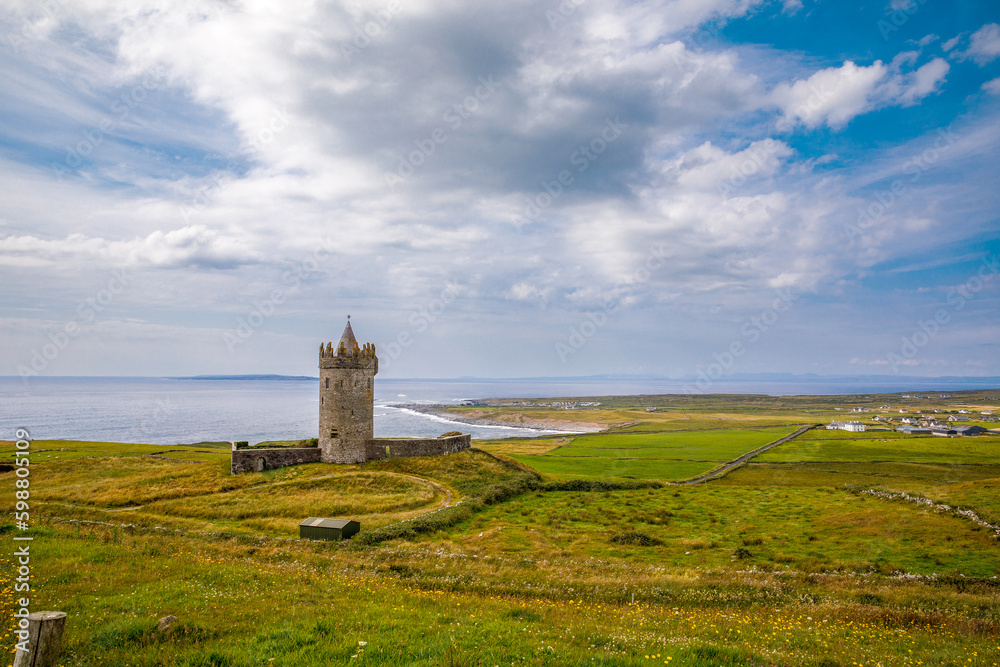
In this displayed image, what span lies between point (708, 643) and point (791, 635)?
10.9ft

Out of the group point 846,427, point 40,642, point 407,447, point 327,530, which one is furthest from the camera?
point 846,427

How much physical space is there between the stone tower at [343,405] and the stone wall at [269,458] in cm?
113

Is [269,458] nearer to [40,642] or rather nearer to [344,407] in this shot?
[344,407]

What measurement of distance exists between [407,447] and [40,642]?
37.6 m

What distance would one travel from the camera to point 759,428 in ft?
377

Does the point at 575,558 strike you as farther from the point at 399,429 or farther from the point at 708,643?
the point at 399,429

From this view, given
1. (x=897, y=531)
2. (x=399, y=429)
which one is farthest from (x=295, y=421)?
(x=897, y=531)

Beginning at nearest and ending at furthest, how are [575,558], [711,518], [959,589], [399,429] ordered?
[959,589], [575,558], [711,518], [399,429]

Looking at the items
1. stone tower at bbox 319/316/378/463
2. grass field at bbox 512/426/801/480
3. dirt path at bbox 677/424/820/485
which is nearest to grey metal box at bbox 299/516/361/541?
stone tower at bbox 319/316/378/463

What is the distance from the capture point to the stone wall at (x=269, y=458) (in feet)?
126

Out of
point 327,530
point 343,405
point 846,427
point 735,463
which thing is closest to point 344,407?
point 343,405

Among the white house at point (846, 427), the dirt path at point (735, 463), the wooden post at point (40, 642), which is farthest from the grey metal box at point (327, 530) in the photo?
the white house at point (846, 427)

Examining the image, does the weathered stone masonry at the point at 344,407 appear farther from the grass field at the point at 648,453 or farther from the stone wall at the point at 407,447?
the grass field at the point at 648,453

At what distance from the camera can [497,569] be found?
2000cm
